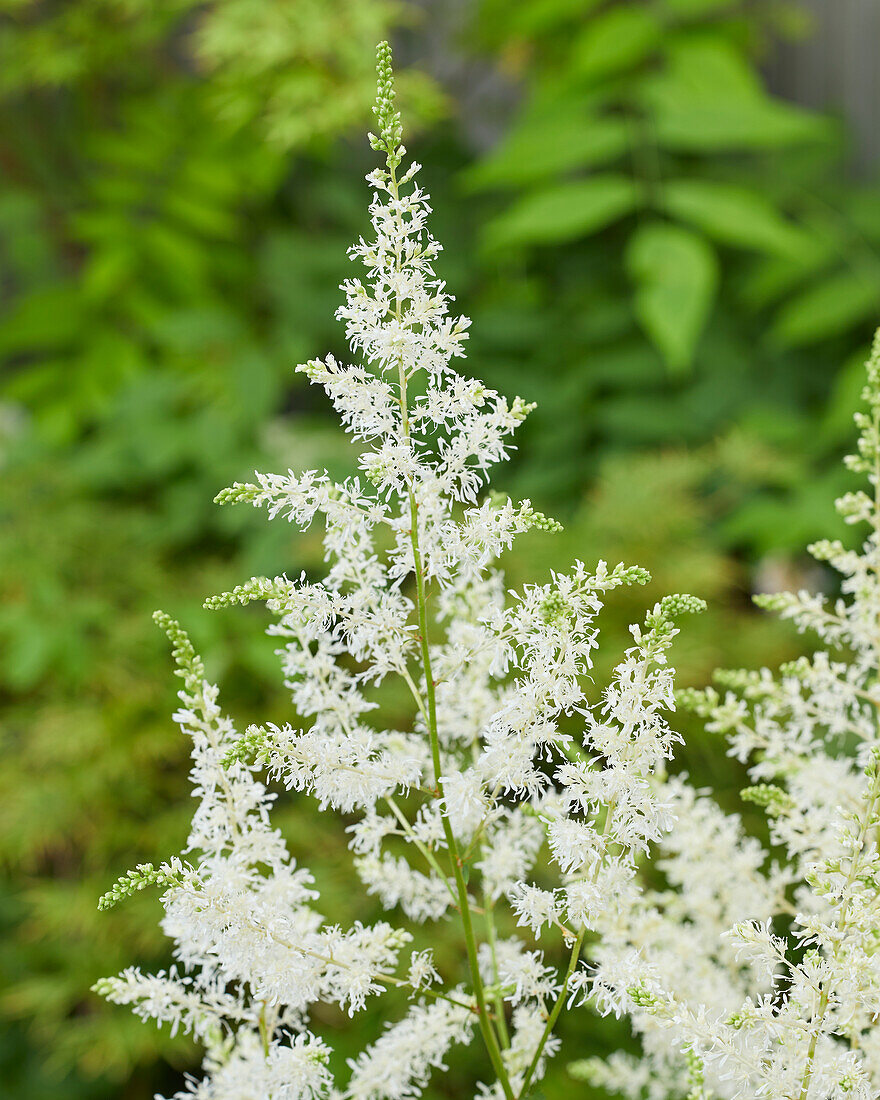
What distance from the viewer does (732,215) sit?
1.52 meters

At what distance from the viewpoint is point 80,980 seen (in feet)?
4.35

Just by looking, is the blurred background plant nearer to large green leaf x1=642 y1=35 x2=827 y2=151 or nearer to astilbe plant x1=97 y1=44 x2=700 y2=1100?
large green leaf x1=642 y1=35 x2=827 y2=151

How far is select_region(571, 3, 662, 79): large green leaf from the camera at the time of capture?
1637 millimetres

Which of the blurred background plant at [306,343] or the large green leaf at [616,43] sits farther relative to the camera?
the large green leaf at [616,43]

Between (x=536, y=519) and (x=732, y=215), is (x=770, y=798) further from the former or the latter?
(x=732, y=215)

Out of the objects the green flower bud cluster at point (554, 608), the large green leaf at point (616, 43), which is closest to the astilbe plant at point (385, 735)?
the green flower bud cluster at point (554, 608)

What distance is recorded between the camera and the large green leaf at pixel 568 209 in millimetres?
1533

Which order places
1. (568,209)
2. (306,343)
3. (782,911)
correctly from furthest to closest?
(306,343), (568,209), (782,911)

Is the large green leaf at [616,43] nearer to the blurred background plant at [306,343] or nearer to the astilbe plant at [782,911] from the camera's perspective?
the blurred background plant at [306,343]

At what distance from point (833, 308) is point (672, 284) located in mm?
338

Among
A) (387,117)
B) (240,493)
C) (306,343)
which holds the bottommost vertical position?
(240,493)

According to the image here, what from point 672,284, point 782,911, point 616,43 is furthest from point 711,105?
point 782,911

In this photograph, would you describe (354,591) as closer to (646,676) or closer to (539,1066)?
(646,676)

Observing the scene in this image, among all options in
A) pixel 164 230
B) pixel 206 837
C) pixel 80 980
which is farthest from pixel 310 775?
pixel 164 230
